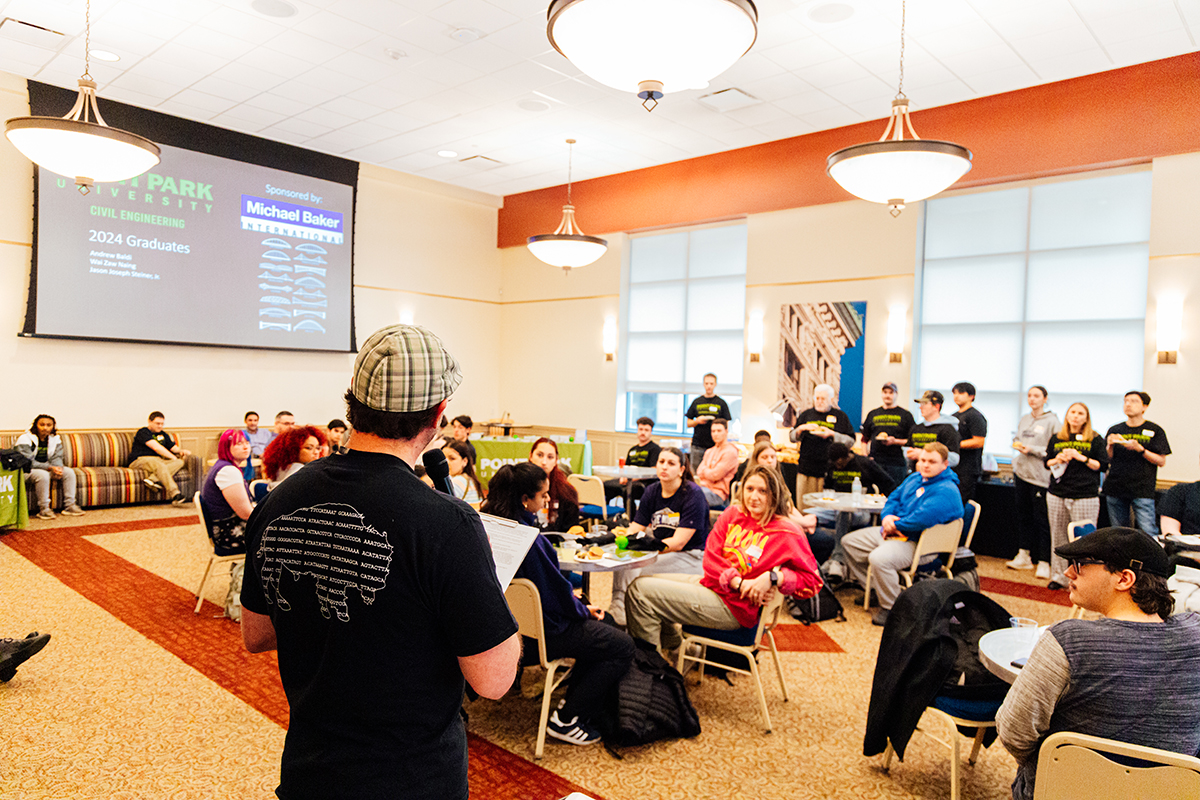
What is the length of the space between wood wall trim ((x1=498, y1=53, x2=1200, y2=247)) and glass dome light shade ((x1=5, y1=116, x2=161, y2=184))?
678 cm

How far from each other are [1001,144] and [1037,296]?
5.37ft

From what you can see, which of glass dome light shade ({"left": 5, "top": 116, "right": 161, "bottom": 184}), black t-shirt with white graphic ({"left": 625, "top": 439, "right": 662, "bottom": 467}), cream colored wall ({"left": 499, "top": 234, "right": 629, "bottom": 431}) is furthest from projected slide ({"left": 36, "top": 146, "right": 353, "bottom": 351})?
black t-shirt with white graphic ({"left": 625, "top": 439, "right": 662, "bottom": 467})

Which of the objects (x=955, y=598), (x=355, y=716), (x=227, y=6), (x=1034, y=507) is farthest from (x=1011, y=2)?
(x=355, y=716)

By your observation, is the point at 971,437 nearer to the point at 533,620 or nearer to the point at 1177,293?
the point at 1177,293

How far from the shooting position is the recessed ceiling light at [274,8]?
6145 millimetres

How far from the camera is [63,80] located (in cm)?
821

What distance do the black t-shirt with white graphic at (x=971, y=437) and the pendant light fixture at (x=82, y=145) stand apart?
24.9ft

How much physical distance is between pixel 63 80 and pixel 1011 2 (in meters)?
9.20

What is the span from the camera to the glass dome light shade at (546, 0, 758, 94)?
11.7 feet

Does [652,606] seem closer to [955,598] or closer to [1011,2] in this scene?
[955,598]

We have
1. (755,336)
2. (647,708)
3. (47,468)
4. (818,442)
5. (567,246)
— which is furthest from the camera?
(755,336)

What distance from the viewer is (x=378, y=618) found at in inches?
51.2

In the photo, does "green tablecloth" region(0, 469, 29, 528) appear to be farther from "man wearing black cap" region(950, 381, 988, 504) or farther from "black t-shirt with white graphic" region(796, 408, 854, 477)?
"man wearing black cap" region(950, 381, 988, 504)

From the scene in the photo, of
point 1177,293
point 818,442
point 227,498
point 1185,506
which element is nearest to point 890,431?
point 818,442
